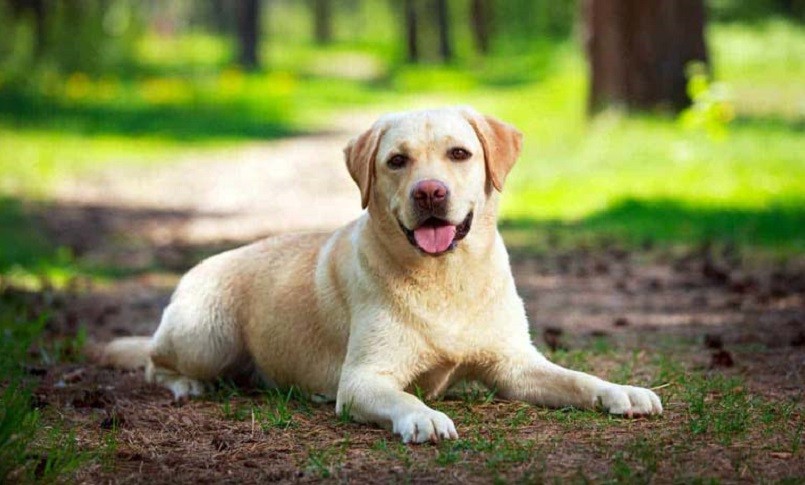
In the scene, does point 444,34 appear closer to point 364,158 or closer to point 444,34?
point 444,34

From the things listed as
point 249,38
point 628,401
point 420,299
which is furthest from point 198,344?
point 249,38

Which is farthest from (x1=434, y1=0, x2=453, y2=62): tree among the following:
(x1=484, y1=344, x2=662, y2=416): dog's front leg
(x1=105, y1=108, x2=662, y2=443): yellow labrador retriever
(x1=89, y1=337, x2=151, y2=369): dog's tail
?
(x1=484, y1=344, x2=662, y2=416): dog's front leg

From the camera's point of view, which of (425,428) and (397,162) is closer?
(425,428)

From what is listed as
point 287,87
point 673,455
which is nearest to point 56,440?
point 673,455

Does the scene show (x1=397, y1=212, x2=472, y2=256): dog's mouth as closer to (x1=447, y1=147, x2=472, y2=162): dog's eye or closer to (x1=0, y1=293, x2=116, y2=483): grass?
(x1=447, y1=147, x2=472, y2=162): dog's eye

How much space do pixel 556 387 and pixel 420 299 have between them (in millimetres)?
701

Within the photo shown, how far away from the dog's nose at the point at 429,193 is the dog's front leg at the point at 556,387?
81cm

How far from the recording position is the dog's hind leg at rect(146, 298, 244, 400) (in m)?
6.05

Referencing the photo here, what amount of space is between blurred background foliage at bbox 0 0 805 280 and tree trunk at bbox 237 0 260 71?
66 mm

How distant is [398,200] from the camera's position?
5062 mm

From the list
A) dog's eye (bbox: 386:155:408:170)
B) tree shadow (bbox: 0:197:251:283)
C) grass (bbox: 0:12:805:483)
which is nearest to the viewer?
grass (bbox: 0:12:805:483)

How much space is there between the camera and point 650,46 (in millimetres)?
15812

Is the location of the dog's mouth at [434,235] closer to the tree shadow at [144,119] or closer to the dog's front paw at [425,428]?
the dog's front paw at [425,428]

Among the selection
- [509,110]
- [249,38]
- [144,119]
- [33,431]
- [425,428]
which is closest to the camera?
[33,431]
